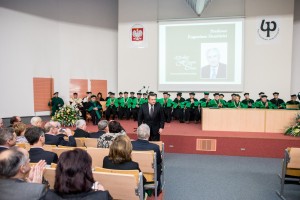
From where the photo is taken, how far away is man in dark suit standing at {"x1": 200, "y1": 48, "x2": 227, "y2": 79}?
910 cm

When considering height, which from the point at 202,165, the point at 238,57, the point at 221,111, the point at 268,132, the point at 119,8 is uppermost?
the point at 119,8

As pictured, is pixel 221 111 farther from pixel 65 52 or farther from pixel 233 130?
pixel 65 52

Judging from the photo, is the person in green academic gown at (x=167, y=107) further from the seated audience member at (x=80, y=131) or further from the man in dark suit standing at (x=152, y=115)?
the seated audience member at (x=80, y=131)

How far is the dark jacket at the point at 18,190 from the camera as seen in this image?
1.37 m

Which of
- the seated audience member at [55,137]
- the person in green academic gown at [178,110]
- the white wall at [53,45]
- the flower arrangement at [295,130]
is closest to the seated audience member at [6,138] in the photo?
the seated audience member at [55,137]

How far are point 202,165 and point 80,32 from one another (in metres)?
8.22

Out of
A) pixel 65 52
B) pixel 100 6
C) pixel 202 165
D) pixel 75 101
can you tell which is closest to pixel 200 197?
pixel 202 165

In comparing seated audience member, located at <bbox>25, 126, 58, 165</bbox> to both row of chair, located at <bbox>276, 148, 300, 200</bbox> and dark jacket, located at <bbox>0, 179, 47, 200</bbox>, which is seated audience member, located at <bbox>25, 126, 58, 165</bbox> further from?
row of chair, located at <bbox>276, 148, 300, 200</bbox>

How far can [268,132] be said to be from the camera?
18.8 ft

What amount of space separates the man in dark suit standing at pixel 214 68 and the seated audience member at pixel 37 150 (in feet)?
25.0

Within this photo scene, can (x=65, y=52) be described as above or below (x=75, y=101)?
above

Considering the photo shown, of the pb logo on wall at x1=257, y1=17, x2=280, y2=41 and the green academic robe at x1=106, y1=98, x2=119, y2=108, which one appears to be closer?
the green academic robe at x1=106, y1=98, x2=119, y2=108

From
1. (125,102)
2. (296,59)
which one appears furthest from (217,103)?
(296,59)

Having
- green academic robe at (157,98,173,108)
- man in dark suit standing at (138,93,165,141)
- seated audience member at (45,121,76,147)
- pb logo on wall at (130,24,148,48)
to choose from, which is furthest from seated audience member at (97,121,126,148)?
pb logo on wall at (130,24,148,48)
